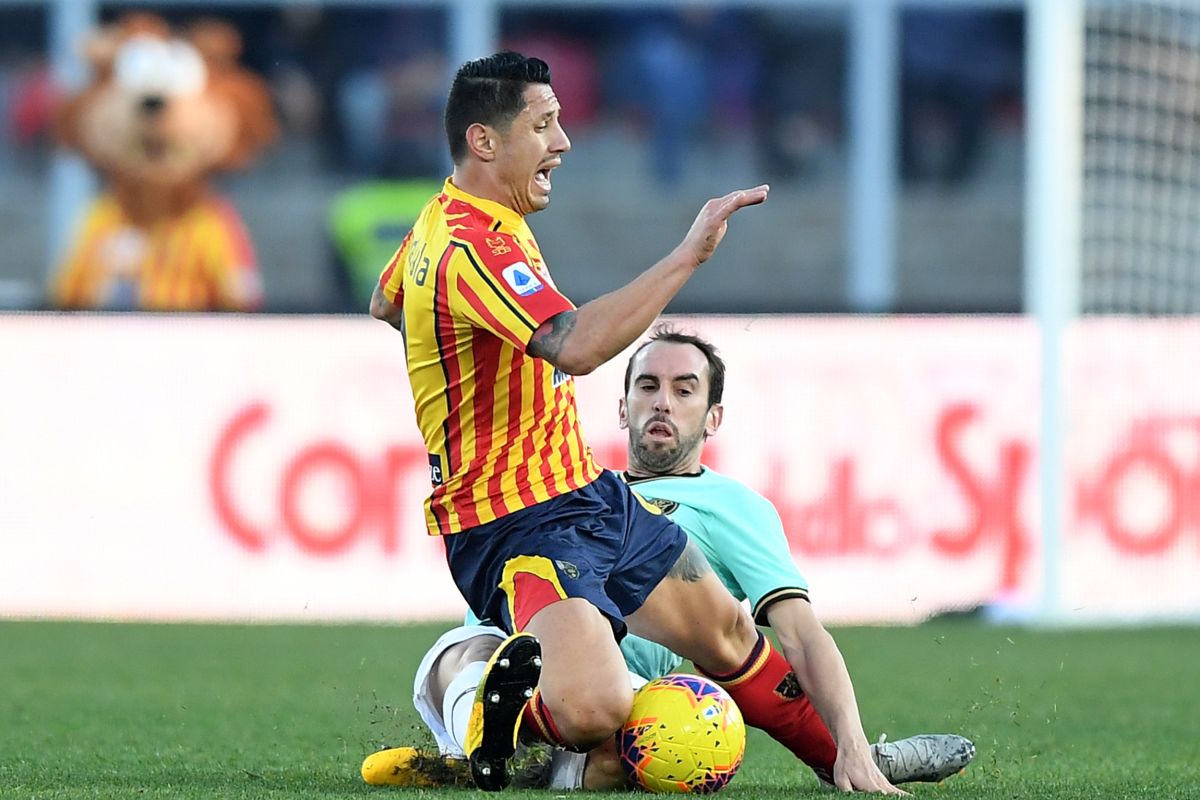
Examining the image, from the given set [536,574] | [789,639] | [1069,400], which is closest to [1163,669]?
[1069,400]

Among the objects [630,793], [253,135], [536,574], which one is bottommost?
[630,793]

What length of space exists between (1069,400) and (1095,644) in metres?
1.31

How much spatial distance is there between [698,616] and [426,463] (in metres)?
5.12

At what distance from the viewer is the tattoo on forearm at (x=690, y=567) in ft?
18.8

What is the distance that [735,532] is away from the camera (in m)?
6.01

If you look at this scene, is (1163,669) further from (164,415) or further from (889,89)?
(889,89)

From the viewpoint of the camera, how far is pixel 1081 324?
435 inches

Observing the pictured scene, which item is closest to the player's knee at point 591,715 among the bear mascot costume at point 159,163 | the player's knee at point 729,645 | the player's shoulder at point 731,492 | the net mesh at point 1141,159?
the player's knee at point 729,645

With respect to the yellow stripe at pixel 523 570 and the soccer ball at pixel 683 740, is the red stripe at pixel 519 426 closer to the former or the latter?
the yellow stripe at pixel 523 570

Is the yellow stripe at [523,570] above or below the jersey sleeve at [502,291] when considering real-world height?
below

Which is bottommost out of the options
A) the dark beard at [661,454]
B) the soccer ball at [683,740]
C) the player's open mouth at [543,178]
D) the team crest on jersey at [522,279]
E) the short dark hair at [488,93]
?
the soccer ball at [683,740]

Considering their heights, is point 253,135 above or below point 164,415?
above

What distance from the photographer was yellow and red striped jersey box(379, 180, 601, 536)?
5.45 m

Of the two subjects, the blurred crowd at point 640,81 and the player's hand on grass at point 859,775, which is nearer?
the player's hand on grass at point 859,775
